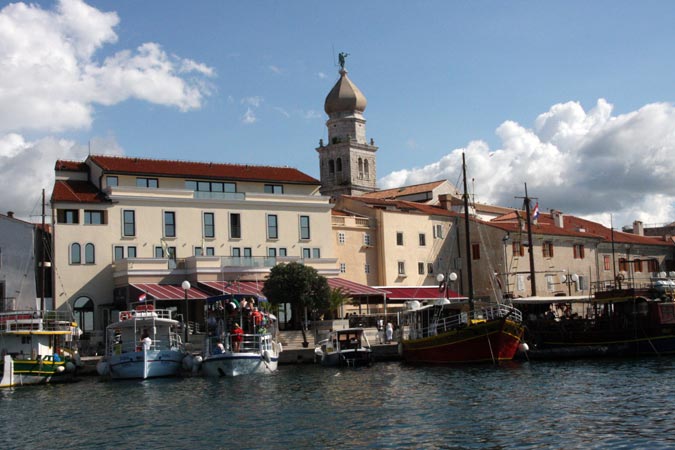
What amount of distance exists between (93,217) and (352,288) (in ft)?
57.2

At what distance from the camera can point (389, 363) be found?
50.0 metres

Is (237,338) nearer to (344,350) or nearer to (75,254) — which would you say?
(344,350)

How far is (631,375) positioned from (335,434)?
17044mm

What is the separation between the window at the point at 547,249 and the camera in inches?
3022

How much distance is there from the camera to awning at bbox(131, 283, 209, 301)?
55.0 m

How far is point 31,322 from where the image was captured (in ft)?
146

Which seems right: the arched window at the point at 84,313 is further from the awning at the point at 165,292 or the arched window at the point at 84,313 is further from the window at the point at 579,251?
the window at the point at 579,251

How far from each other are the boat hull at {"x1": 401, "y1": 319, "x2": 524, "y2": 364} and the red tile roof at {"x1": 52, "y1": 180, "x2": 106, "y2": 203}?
24.6 meters

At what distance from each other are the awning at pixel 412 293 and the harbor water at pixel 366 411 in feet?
78.5

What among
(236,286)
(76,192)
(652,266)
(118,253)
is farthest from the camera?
(652,266)

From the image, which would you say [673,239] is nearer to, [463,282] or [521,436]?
[463,282]

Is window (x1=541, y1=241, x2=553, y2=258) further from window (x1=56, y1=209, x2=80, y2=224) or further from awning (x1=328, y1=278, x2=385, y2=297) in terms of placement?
window (x1=56, y1=209, x2=80, y2=224)

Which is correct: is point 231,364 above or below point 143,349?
below

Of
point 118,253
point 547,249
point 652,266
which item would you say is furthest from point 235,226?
point 652,266
